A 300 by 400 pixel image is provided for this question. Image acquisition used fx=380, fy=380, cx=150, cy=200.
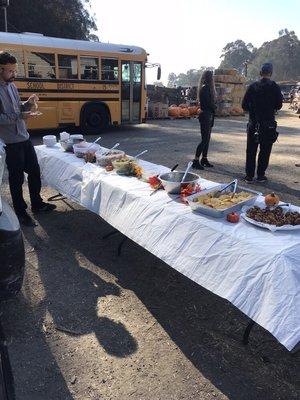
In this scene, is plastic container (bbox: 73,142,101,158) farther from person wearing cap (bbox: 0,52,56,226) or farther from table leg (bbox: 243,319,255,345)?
table leg (bbox: 243,319,255,345)

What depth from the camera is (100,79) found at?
12.5 m

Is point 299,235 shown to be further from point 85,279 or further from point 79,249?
point 79,249

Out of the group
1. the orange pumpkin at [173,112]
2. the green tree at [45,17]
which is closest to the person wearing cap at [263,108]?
the orange pumpkin at [173,112]

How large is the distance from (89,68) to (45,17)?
1472cm

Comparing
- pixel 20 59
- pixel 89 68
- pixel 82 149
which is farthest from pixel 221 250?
pixel 89 68

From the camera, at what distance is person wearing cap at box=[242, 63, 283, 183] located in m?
6.26

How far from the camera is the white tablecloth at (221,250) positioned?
7.09 ft

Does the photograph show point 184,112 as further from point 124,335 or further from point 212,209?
point 124,335

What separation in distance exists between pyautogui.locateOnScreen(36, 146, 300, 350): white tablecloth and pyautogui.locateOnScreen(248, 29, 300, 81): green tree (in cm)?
10924

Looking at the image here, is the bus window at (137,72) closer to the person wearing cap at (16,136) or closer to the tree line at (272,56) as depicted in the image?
the person wearing cap at (16,136)

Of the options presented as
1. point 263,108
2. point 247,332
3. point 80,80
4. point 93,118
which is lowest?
point 247,332

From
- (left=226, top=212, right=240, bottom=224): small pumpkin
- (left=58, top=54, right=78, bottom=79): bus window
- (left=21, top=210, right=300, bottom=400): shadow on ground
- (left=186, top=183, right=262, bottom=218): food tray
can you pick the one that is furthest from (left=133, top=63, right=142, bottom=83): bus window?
(left=226, top=212, right=240, bottom=224): small pumpkin

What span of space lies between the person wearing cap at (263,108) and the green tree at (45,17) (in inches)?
827

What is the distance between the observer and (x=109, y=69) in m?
12.6
